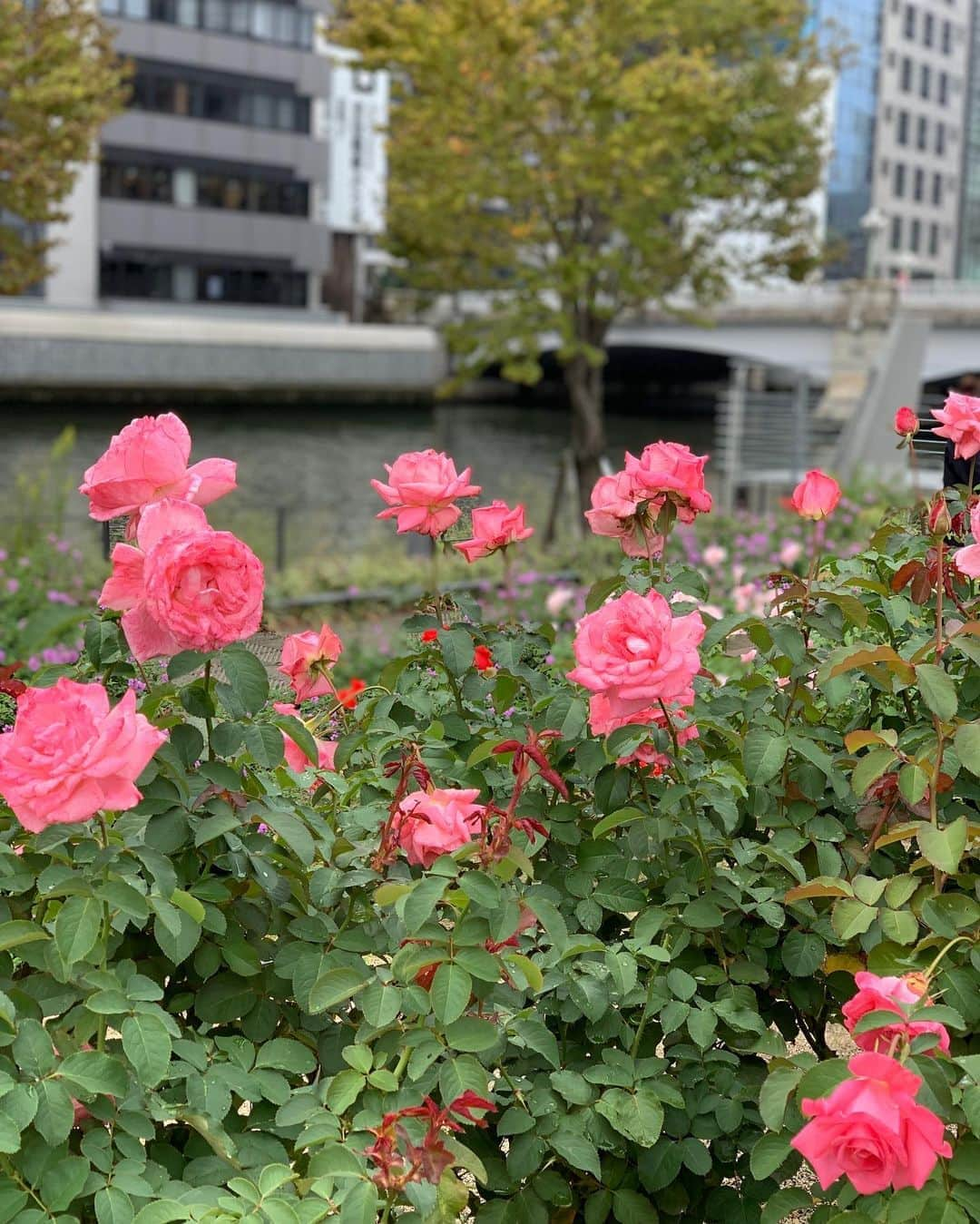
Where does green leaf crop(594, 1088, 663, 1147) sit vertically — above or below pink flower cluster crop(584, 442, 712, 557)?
below

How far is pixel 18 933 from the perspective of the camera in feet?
6.23

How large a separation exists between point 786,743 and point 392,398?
43556 mm

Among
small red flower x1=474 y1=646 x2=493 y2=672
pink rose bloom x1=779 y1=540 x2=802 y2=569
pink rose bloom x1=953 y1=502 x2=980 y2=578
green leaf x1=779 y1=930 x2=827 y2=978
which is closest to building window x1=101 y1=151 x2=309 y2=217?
pink rose bloom x1=779 y1=540 x2=802 y2=569

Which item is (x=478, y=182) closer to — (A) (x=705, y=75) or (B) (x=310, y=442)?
(A) (x=705, y=75)

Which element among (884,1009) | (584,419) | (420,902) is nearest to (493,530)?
(420,902)

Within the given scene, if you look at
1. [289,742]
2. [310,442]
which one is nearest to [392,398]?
[310,442]

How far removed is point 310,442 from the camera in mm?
36125

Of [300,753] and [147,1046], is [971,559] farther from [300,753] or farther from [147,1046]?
[147,1046]

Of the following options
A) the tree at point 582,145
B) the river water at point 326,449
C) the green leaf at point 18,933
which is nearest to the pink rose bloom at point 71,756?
the green leaf at point 18,933

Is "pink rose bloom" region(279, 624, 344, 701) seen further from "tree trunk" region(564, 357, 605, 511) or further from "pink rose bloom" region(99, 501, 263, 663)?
"tree trunk" region(564, 357, 605, 511)

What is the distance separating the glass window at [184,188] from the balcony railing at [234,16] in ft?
15.4

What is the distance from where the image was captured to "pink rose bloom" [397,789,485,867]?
6.84 feet

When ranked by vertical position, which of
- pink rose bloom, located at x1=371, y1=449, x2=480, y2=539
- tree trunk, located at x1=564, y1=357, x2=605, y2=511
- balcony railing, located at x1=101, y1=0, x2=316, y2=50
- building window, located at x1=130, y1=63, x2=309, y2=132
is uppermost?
balcony railing, located at x1=101, y1=0, x2=316, y2=50

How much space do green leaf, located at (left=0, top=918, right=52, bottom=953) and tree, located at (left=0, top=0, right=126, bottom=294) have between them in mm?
19388
